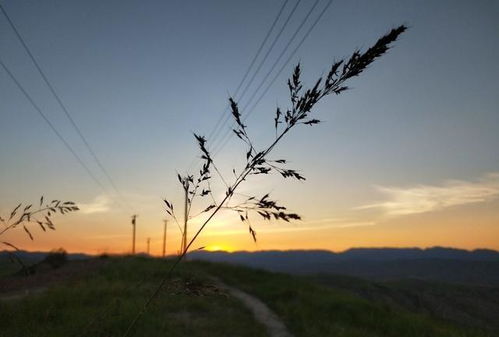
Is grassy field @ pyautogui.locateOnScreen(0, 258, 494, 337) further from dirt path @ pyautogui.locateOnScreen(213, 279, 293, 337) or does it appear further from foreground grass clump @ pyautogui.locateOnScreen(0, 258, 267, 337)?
dirt path @ pyautogui.locateOnScreen(213, 279, 293, 337)

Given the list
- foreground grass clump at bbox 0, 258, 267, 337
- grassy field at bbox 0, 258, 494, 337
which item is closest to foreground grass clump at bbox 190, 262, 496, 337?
grassy field at bbox 0, 258, 494, 337

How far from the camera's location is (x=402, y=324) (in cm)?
1661

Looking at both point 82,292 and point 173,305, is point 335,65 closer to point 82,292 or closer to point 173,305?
point 173,305

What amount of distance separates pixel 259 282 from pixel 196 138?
97.3ft

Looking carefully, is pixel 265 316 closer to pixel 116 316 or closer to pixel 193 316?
pixel 193 316

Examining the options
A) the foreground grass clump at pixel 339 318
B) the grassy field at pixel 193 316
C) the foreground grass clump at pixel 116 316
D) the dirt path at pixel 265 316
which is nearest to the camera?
the foreground grass clump at pixel 116 316

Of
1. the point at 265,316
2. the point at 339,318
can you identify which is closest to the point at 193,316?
the point at 265,316

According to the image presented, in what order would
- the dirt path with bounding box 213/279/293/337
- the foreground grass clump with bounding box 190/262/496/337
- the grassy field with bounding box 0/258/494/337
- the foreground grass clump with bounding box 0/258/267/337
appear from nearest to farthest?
the foreground grass clump with bounding box 0/258/267/337, the grassy field with bounding box 0/258/494/337, the dirt path with bounding box 213/279/293/337, the foreground grass clump with bounding box 190/262/496/337

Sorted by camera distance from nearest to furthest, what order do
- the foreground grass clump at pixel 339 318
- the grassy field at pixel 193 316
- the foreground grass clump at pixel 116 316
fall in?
the foreground grass clump at pixel 116 316 < the grassy field at pixel 193 316 < the foreground grass clump at pixel 339 318

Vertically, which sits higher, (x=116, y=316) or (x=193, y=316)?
(x=116, y=316)

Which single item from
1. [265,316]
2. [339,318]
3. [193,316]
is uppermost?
[193,316]

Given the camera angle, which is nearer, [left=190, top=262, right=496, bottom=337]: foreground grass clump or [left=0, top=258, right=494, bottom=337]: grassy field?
[left=0, top=258, right=494, bottom=337]: grassy field

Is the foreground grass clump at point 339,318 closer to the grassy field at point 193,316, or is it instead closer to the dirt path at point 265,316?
the grassy field at point 193,316

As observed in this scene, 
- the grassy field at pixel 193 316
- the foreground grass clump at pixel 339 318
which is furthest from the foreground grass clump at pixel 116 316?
the foreground grass clump at pixel 339 318
